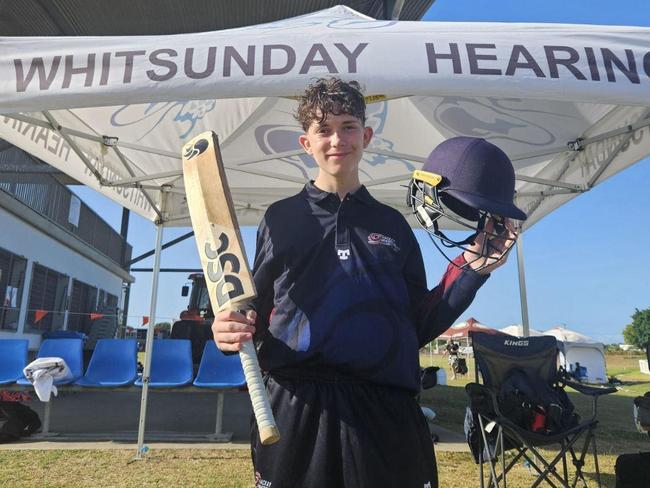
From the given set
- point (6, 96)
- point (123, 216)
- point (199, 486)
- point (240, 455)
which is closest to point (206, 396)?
point (240, 455)

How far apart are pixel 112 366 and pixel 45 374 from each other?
840mm

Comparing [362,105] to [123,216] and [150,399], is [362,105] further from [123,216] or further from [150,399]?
[123,216]

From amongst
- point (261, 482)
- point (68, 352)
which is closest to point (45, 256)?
point (68, 352)

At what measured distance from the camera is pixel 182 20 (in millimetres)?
14727

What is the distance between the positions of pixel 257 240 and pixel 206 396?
862cm

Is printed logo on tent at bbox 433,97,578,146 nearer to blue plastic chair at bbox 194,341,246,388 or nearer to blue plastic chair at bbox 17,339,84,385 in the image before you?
blue plastic chair at bbox 194,341,246,388

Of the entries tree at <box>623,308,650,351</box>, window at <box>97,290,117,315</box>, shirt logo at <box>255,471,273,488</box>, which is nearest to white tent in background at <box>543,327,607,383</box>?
shirt logo at <box>255,471,273,488</box>

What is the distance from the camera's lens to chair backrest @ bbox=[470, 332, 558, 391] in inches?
178

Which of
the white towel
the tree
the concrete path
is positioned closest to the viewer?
the concrete path

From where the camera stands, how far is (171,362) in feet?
20.6

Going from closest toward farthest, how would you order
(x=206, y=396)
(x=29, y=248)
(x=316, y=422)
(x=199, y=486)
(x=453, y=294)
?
(x=316, y=422) < (x=453, y=294) < (x=199, y=486) < (x=206, y=396) < (x=29, y=248)

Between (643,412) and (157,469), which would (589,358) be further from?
(157,469)

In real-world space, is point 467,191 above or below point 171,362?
above

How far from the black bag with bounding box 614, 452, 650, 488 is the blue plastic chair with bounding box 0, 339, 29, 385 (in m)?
6.38
